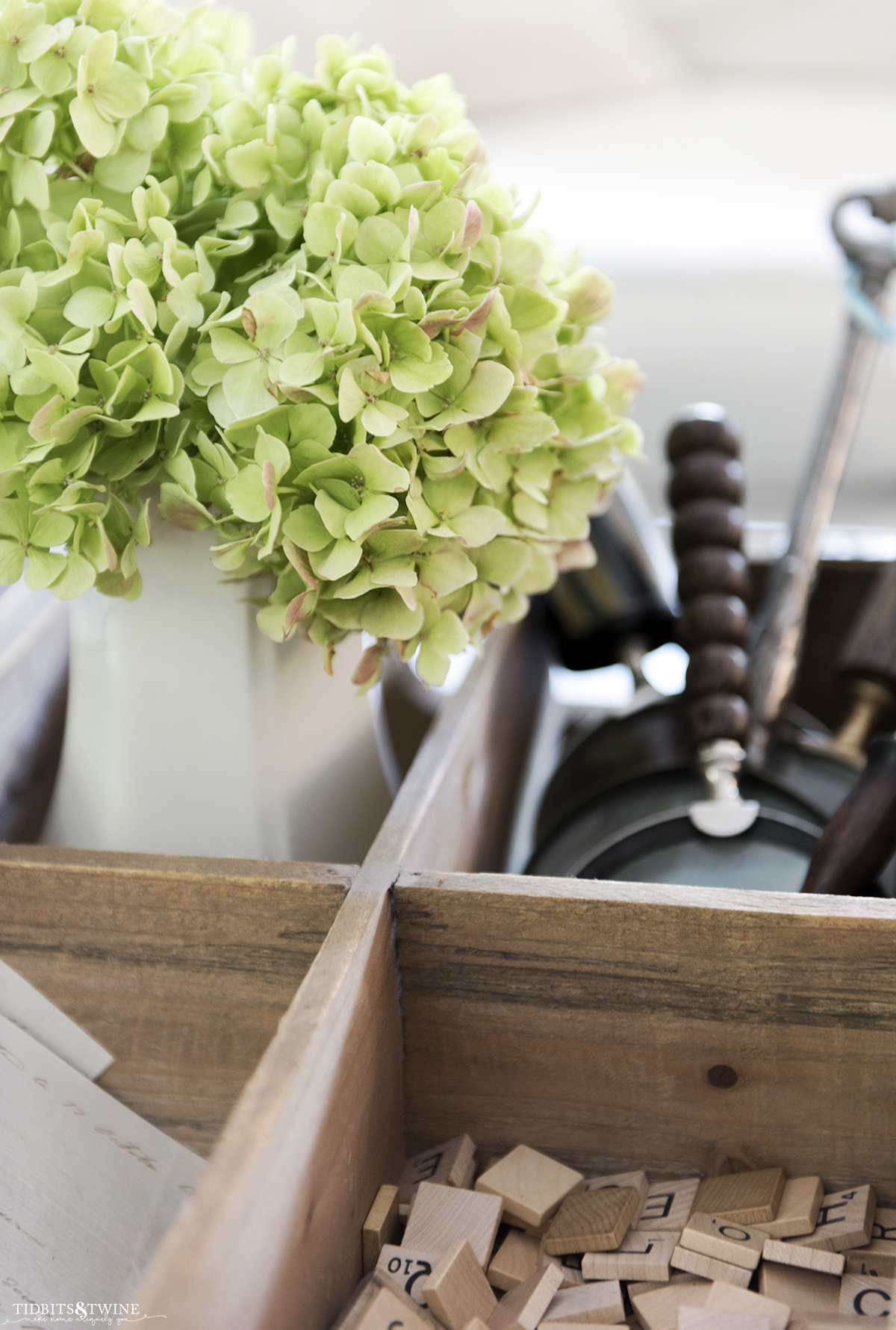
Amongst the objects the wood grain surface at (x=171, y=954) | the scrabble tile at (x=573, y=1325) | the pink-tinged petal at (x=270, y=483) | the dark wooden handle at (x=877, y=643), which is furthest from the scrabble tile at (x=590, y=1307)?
the dark wooden handle at (x=877, y=643)

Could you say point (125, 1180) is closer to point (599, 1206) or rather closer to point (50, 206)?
point (599, 1206)

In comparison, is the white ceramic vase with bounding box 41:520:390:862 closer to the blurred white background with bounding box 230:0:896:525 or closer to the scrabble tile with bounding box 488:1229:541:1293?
the scrabble tile with bounding box 488:1229:541:1293

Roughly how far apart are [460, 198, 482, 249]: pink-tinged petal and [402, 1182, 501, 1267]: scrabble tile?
0.27 meters

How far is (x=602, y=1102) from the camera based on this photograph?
330mm

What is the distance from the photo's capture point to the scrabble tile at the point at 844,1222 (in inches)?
11.4

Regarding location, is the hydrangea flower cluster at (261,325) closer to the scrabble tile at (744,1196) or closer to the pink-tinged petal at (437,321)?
the pink-tinged petal at (437,321)

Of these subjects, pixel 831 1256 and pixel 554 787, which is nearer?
pixel 831 1256

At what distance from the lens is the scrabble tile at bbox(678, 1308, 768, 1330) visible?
0.25 meters

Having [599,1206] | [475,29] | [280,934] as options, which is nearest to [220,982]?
[280,934]

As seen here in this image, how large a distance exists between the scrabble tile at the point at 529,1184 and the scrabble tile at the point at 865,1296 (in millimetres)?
76

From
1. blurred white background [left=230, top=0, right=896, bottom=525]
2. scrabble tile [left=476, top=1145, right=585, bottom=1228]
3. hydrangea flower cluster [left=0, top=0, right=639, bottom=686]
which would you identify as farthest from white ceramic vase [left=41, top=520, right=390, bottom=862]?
blurred white background [left=230, top=0, right=896, bottom=525]

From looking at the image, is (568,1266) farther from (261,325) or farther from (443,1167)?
(261,325)

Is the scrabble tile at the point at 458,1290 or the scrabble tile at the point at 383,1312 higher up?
the scrabble tile at the point at 458,1290

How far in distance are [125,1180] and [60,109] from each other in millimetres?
328
